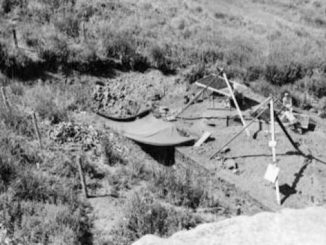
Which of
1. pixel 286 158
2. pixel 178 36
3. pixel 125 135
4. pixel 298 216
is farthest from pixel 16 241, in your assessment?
pixel 178 36

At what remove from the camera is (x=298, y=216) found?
96.6 inches

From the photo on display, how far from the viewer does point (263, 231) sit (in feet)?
7.65

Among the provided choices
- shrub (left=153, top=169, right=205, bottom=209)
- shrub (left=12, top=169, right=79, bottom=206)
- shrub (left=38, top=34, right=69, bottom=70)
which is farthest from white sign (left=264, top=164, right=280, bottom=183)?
shrub (left=38, top=34, right=69, bottom=70)

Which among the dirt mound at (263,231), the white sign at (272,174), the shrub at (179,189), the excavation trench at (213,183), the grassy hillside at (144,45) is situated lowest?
→ the excavation trench at (213,183)

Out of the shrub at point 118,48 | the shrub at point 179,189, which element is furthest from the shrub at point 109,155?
the shrub at point 118,48

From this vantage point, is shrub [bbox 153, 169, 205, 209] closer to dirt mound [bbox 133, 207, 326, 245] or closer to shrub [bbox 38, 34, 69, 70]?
dirt mound [bbox 133, 207, 326, 245]

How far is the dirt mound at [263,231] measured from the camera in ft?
7.38

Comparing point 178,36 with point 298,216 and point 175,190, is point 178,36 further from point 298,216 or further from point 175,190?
point 298,216

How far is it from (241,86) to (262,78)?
1770 mm

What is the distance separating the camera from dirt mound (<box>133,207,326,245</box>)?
2.25 metres

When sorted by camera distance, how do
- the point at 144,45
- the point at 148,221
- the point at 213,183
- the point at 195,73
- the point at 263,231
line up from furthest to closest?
the point at 144,45 < the point at 195,73 < the point at 213,183 < the point at 148,221 < the point at 263,231

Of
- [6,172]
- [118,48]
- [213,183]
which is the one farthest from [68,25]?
[213,183]

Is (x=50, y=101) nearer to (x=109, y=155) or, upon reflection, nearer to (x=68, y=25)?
(x=109, y=155)

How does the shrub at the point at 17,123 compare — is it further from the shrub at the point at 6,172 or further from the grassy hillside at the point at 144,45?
the grassy hillside at the point at 144,45
